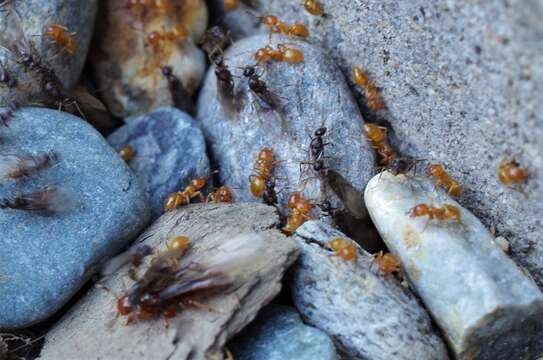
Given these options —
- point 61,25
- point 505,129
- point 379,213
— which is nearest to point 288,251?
point 379,213

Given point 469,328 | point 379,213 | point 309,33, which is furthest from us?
point 309,33

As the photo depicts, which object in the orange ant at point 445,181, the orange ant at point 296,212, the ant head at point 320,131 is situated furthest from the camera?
the ant head at point 320,131

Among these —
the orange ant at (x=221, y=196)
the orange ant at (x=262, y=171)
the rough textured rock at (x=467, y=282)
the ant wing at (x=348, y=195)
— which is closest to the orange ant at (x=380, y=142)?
the ant wing at (x=348, y=195)

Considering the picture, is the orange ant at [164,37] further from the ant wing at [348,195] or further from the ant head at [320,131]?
the ant wing at [348,195]

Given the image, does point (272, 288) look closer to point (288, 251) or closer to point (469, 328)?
point (288, 251)

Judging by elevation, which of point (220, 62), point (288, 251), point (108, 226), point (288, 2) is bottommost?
point (108, 226)

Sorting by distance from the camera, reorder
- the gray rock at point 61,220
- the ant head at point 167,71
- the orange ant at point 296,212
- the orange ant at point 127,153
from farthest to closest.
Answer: the ant head at point 167,71 → the orange ant at point 127,153 → the orange ant at point 296,212 → the gray rock at point 61,220

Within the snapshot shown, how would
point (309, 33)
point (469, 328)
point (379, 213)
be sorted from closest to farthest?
point (469, 328) → point (379, 213) → point (309, 33)
